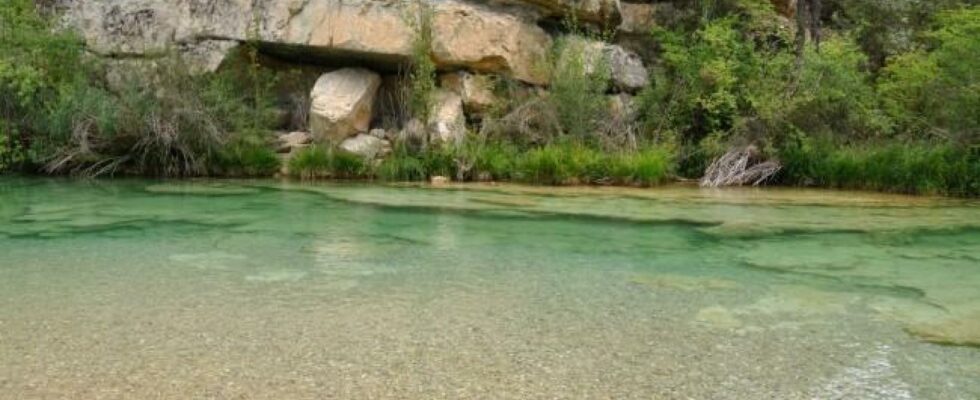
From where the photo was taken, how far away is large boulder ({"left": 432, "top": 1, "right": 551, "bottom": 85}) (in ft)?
40.4

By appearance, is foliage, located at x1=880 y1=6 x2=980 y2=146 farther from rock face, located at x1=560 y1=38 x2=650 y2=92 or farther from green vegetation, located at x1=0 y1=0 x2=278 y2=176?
green vegetation, located at x1=0 y1=0 x2=278 y2=176

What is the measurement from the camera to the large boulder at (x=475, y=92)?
1237 centimetres

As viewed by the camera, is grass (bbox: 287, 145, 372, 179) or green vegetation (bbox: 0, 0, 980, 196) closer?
green vegetation (bbox: 0, 0, 980, 196)

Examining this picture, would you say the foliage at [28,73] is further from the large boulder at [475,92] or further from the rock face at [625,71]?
the rock face at [625,71]

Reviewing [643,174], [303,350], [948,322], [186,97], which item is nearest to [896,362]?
[948,322]

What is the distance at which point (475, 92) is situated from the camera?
12.4m

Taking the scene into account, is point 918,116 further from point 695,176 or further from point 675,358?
point 675,358

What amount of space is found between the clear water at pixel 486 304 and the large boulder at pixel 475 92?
4.78 meters

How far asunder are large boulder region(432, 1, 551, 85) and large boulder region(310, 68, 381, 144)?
113 cm

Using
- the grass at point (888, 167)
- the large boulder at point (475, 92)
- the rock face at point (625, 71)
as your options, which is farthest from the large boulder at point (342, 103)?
the grass at point (888, 167)

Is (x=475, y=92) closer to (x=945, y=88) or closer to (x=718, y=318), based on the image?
(x=945, y=88)

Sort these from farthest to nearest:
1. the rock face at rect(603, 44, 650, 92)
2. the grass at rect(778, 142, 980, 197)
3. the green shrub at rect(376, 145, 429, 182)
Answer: the rock face at rect(603, 44, 650, 92)
the green shrub at rect(376, 145, 429, 182)
the grass at rect(778, 142, 980, 197)

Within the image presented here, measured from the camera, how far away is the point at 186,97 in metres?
11.8

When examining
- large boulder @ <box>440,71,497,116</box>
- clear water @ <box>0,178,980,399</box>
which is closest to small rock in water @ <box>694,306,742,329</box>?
clear water @ <box>0,178,980,399</box>
